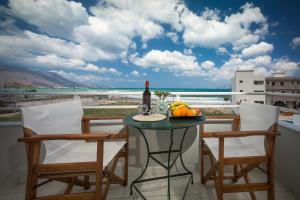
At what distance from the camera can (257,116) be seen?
1.45m

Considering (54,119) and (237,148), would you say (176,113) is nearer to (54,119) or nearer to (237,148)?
(237,148)

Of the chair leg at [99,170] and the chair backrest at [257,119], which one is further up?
the chair backrest at [257,119]

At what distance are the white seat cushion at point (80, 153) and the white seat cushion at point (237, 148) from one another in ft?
2.82

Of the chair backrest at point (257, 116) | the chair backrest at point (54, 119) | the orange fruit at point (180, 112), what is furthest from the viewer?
the orange fruit at point (180, 112)

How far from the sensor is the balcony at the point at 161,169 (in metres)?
1.56

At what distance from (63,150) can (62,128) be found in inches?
7.6

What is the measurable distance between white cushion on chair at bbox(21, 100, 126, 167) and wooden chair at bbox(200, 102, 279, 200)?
0.86 m

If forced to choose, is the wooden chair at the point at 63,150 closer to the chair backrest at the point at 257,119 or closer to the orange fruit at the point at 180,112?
the orange fruit at the point at 180,112

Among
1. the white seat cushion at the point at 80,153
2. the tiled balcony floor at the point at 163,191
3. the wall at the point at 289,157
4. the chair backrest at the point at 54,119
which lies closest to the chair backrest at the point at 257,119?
the wall at the point at 289,157

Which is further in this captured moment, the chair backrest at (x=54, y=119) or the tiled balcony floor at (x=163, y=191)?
the tiled balcony floor at (x=163, y=191)

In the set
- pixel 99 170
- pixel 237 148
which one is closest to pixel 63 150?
pixel 99 170

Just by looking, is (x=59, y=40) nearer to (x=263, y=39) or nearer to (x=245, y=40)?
(x=245, y=40)

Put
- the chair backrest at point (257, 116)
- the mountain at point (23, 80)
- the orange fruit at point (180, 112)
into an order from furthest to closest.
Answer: the mountain at point (23, 80) < the orange fruit at point (180, 112) < the chair backrest at point (257, 116)

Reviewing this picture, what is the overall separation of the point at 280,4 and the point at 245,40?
483 inches
